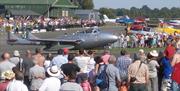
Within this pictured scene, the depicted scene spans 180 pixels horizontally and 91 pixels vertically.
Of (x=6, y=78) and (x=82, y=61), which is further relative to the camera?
(x=82, y=61)

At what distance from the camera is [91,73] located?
1469cm

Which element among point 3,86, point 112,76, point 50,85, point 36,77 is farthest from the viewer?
point 112,76

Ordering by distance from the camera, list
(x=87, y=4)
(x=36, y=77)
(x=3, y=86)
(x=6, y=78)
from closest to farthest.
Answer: (x=6, y=78)
(x=3, y=86)
(x=36, y=77)
(x=87, y=4)

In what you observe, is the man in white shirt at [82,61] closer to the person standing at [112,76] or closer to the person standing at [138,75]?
the person standing at [138,75]

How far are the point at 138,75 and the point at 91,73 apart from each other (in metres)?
1.57

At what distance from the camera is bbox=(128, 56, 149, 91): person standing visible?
13.6m

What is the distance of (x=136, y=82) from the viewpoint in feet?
44.7

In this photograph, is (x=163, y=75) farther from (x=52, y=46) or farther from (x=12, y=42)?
(x=12, y=42)

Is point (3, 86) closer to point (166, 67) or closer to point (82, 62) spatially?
point (82, 62)

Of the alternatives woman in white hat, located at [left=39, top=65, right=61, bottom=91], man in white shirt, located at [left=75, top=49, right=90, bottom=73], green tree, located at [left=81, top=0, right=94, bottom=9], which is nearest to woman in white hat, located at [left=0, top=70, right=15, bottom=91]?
woman in white hat, located at [left=39, top=65, right=61, bottom=91]

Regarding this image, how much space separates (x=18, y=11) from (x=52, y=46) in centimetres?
6982

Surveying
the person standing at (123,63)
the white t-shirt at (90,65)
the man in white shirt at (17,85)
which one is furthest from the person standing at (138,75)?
the man in white shirt at (17,85)

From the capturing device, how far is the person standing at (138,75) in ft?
44.5

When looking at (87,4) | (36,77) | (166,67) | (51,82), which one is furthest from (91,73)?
(87,4)
